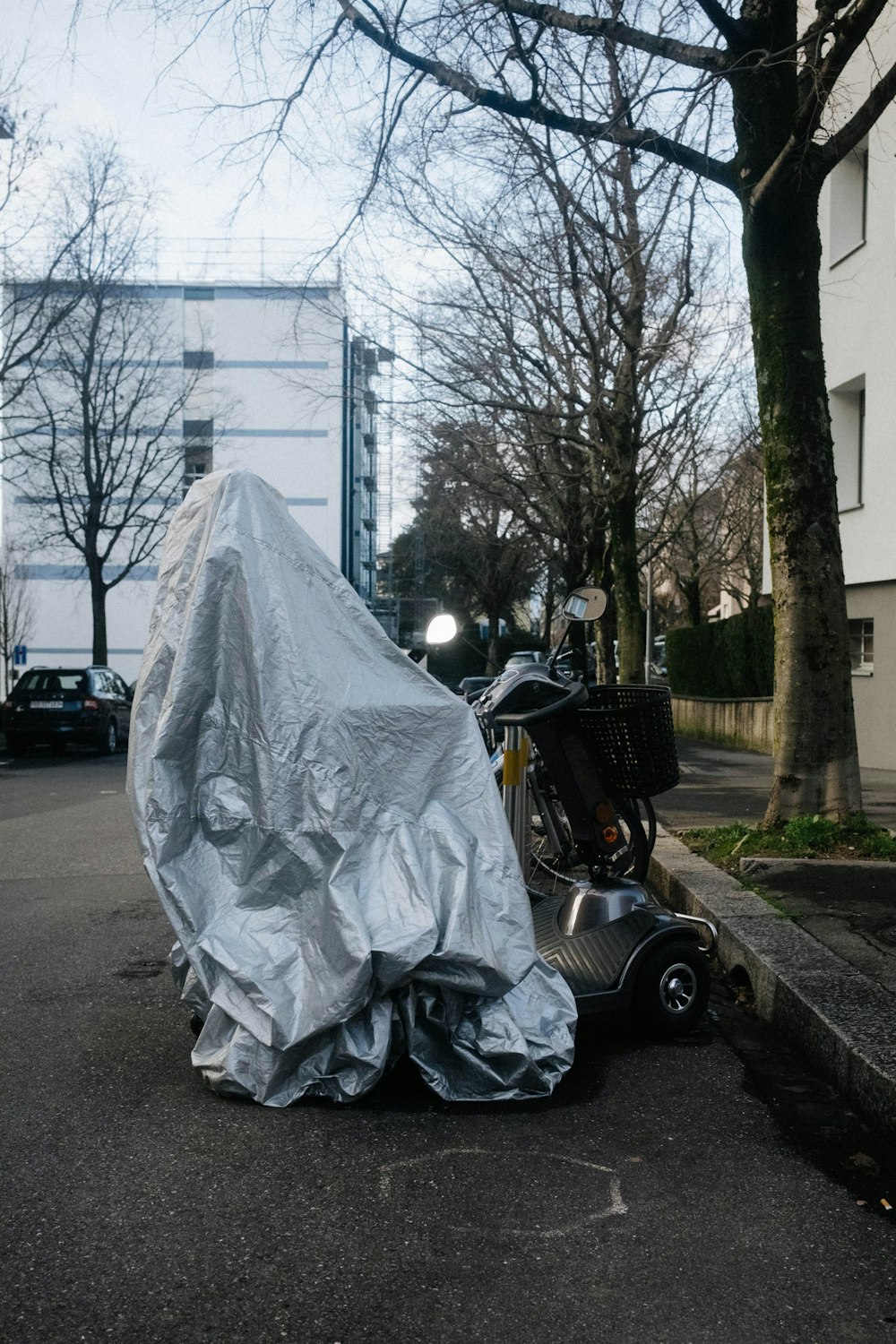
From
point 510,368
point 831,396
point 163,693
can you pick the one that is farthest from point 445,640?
point 510,368

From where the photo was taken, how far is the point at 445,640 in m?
6.34

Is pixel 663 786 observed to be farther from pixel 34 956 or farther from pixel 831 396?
pixel 831 396

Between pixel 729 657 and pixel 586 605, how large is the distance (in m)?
19.4

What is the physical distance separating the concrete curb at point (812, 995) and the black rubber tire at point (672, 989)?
1.03ft

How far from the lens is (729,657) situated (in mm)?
23812

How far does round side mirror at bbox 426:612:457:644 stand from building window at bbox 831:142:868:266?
41.7 feet

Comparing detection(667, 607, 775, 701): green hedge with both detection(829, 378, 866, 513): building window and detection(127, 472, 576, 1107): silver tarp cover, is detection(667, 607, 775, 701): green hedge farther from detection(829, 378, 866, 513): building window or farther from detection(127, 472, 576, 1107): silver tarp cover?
detection(127, 472, 576, 1107): silver tarp cover

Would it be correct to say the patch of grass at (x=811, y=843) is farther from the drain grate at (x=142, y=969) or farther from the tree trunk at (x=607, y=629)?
the tree trunk at (x=607, y=629)

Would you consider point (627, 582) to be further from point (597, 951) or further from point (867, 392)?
point (597, 951)

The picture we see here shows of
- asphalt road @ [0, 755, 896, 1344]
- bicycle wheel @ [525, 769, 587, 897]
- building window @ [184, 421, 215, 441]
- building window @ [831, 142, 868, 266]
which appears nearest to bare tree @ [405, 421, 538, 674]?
building window @ [184, 421, 215, 441]

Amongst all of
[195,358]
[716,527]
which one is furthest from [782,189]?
[195,358]

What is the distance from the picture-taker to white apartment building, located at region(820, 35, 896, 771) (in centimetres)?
A: 1572

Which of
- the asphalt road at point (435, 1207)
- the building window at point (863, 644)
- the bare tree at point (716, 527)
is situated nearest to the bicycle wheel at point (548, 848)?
the asphalt road at point (435, 1207)

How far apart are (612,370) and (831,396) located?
134 inches
